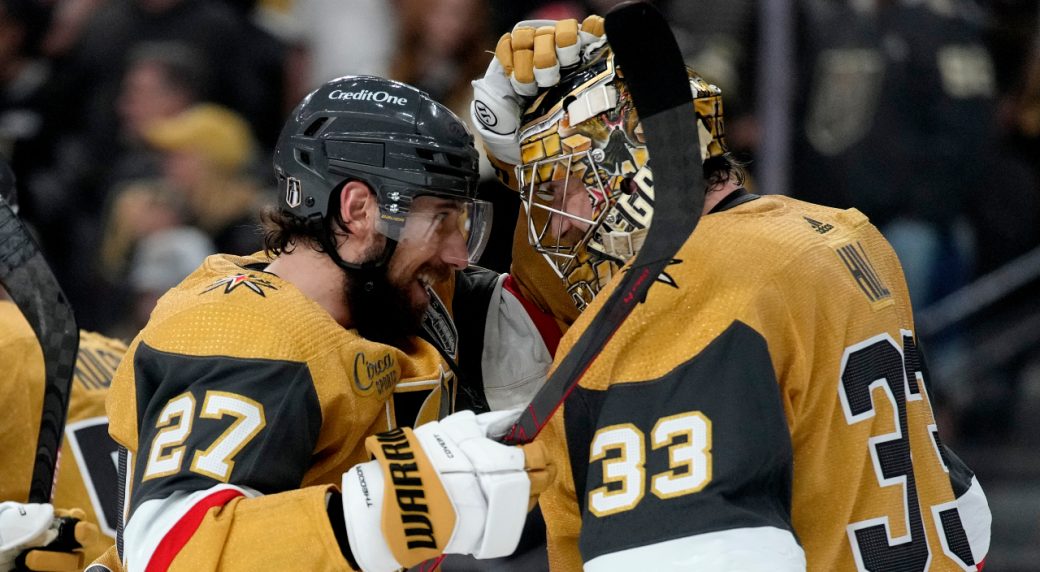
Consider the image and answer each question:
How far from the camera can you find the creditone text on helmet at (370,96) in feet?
7.97

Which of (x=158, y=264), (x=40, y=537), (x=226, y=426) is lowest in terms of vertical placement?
(x=158, y=264)

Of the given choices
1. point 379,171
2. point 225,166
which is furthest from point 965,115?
point 379,171

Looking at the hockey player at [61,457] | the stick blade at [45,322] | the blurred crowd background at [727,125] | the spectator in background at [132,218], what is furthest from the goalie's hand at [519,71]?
the spectator in background at [132,218]

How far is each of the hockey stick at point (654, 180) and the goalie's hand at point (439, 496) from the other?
0.26 ft

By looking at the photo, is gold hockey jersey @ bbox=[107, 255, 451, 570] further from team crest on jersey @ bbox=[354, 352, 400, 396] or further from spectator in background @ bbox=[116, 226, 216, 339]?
spectator in background @ bbox=[116, 226, 216, 339]

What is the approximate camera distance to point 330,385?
2.21m

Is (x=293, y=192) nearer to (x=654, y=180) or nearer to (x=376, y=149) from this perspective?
(x=376, y=149)

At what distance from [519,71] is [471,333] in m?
0.67

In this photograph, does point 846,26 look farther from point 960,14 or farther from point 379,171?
point 379,171

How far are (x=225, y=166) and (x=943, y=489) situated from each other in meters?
3.47

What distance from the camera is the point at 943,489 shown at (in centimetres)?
223

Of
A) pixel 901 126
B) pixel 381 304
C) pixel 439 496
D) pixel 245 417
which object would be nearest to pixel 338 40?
pixel 901 126

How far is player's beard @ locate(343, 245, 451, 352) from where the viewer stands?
2430 mm

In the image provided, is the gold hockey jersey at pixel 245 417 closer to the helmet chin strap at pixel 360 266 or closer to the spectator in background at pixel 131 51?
the helmet chin strap at pixel 360 266
